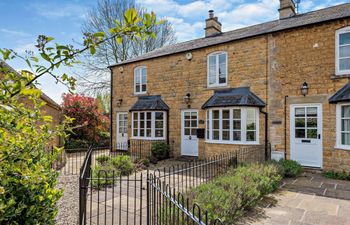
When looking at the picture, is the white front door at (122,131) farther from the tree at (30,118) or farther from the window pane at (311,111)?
the tree at (30,118)

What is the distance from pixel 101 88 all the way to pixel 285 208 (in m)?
20.6

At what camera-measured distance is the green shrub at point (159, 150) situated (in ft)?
39.3

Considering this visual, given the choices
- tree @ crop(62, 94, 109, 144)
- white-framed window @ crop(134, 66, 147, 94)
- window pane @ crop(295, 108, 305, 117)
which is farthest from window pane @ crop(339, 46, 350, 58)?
tree @ crop(62, 94, 109, 144)

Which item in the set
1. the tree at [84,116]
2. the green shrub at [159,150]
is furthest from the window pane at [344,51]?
the tree at [84,116]

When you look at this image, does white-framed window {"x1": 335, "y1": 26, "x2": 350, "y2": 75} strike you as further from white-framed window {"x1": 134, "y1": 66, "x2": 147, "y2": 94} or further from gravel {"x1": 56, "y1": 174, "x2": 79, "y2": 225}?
gravel {"x1": 56, "y1": 174, "x2": 79, "y2": 225}

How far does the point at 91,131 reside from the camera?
1719 cm

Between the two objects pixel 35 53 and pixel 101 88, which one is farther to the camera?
pixel 101 88

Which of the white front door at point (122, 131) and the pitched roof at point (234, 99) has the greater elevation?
the pitched roof at point (234, 99)

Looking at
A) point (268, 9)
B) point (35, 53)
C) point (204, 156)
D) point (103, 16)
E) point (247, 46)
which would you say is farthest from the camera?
point (103, 16)

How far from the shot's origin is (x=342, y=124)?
8.35 m

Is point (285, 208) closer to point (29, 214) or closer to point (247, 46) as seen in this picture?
point (29, 214)

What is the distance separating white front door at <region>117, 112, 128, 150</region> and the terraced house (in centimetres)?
79

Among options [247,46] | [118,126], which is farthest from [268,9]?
[118,126]

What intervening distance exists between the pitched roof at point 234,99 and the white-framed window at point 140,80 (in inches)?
185
